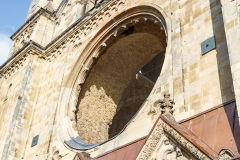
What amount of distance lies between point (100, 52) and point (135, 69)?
1.59 meters

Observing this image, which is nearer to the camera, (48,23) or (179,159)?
(179,159)

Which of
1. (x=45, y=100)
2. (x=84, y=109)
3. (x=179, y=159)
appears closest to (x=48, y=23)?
(x=45, y=100)

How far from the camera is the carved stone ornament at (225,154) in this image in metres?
5.00

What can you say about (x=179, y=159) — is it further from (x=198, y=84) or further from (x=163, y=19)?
(x=163, y=19)

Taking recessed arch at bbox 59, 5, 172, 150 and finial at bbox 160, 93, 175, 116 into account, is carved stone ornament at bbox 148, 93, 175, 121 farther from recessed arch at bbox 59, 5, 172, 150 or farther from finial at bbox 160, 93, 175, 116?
recessed arch at bbox 59, 5, 172, 150

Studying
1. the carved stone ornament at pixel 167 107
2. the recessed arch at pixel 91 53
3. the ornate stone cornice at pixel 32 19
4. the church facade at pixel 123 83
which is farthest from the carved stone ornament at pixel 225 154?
the ornate stone cornice at pixel 32 19

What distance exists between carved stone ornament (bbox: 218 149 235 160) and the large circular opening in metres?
5.81

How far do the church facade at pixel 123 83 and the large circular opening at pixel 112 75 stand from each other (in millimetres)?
34

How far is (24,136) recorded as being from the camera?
37.5 feet

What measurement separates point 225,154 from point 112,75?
7.54 metres

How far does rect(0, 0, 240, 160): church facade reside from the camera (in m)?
6.33

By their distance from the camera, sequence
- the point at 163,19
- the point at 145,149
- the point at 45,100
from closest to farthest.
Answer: the point at 145,149 < the point at 163,19 < the point at 45,100

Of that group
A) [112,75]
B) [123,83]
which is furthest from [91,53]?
[123,83]

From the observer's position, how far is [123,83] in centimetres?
1256
